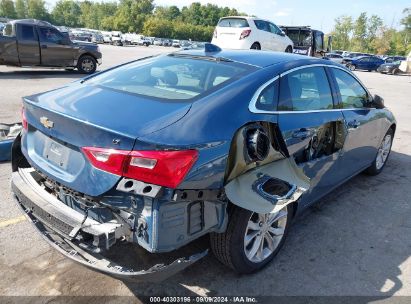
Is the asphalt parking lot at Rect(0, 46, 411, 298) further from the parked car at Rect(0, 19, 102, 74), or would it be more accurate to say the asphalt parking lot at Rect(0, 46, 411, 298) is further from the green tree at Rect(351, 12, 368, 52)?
the green tree at Rect(351, 12, 368, 52)

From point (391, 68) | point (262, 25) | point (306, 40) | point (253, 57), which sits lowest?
point (391, 68)

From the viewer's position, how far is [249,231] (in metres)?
3.04

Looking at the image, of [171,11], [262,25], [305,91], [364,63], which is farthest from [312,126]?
[171,11]

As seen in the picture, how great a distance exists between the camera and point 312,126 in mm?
3504

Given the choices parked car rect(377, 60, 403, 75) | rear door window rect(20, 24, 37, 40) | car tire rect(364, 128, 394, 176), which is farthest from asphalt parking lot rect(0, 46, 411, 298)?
parked car rect(377, 60, 403, 75)

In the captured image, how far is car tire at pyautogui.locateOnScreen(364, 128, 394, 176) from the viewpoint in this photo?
550cm

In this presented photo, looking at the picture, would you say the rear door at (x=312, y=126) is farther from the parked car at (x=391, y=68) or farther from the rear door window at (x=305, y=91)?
the parked car at (x=391, y=68)

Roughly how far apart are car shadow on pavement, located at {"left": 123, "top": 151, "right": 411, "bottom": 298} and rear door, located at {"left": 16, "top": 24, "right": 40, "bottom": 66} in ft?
39.8

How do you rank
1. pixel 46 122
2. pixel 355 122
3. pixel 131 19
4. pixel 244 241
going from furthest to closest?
pixel 131 19 → pixel 355 122 → pixel 244 241 → pixel 46 122

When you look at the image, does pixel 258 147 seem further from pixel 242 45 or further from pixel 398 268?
pixel 242 45

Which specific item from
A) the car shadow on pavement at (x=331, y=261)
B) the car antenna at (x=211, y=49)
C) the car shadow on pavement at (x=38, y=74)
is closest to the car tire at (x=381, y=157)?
the car shadow on pavement at (x=331, y=261)

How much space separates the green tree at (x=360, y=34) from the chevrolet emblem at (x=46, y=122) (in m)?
105

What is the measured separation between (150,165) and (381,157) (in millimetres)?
4434

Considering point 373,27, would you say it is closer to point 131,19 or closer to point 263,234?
point 131,19
